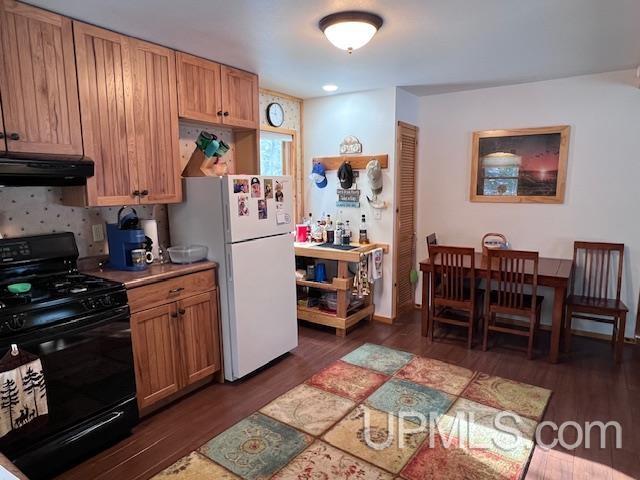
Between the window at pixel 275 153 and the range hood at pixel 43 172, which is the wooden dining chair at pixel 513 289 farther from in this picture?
the range hood at pixel 43 172

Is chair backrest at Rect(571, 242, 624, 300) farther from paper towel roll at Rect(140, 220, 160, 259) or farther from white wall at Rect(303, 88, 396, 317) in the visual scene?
paper towel roll at Rect(140, 220, 160, 259)

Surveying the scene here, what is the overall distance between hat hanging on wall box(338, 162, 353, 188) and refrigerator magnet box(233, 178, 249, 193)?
1.59 meters

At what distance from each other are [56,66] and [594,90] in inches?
162

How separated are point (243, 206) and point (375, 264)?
1.66 meters

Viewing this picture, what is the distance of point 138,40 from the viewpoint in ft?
8.37

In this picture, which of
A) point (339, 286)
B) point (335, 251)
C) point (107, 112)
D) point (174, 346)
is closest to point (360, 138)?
point (335, 251)

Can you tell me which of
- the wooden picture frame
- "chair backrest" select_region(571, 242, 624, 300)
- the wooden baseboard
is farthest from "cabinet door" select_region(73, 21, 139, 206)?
"chair backrest" select_region(571, 242, 624, 300)

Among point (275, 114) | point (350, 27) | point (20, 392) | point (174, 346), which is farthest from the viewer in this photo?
point (275, 114)

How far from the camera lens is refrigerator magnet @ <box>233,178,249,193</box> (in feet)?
9.07

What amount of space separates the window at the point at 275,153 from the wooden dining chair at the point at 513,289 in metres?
2.33

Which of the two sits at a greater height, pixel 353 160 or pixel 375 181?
pixel 353 160

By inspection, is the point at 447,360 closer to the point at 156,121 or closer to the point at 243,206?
the point at 243,206

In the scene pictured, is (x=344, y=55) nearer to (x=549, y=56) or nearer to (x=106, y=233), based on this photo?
(x=549, y=56)

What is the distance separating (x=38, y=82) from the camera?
6.95ft
